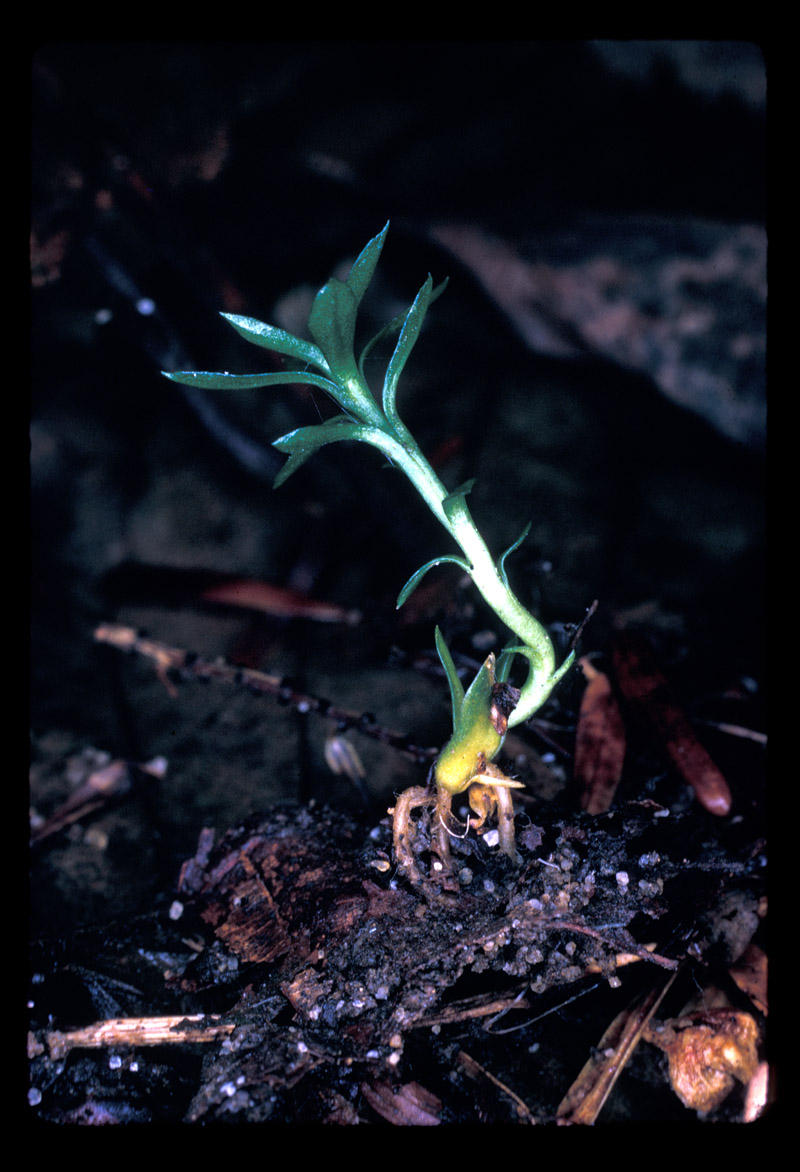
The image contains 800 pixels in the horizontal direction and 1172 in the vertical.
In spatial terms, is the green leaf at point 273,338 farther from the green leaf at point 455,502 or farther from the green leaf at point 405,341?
the green leaf at point 455,502

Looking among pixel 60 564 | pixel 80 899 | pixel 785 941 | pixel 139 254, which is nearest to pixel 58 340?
pixel 139 254

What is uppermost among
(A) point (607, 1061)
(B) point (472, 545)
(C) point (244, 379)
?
(C) point (244, 379)

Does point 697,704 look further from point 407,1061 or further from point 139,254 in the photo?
point 139,254

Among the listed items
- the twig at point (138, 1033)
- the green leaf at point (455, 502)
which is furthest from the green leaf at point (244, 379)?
the twig at point (138, 1033)

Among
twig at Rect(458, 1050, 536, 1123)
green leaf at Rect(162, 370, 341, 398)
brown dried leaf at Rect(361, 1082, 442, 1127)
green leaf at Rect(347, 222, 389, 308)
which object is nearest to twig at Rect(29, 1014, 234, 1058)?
brown dried leaf at Rect(361, 1082, 442, 1127)

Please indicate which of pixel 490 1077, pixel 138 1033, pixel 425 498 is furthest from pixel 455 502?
pixel 138 1033

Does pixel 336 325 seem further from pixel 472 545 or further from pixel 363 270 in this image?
pixel 472 545
